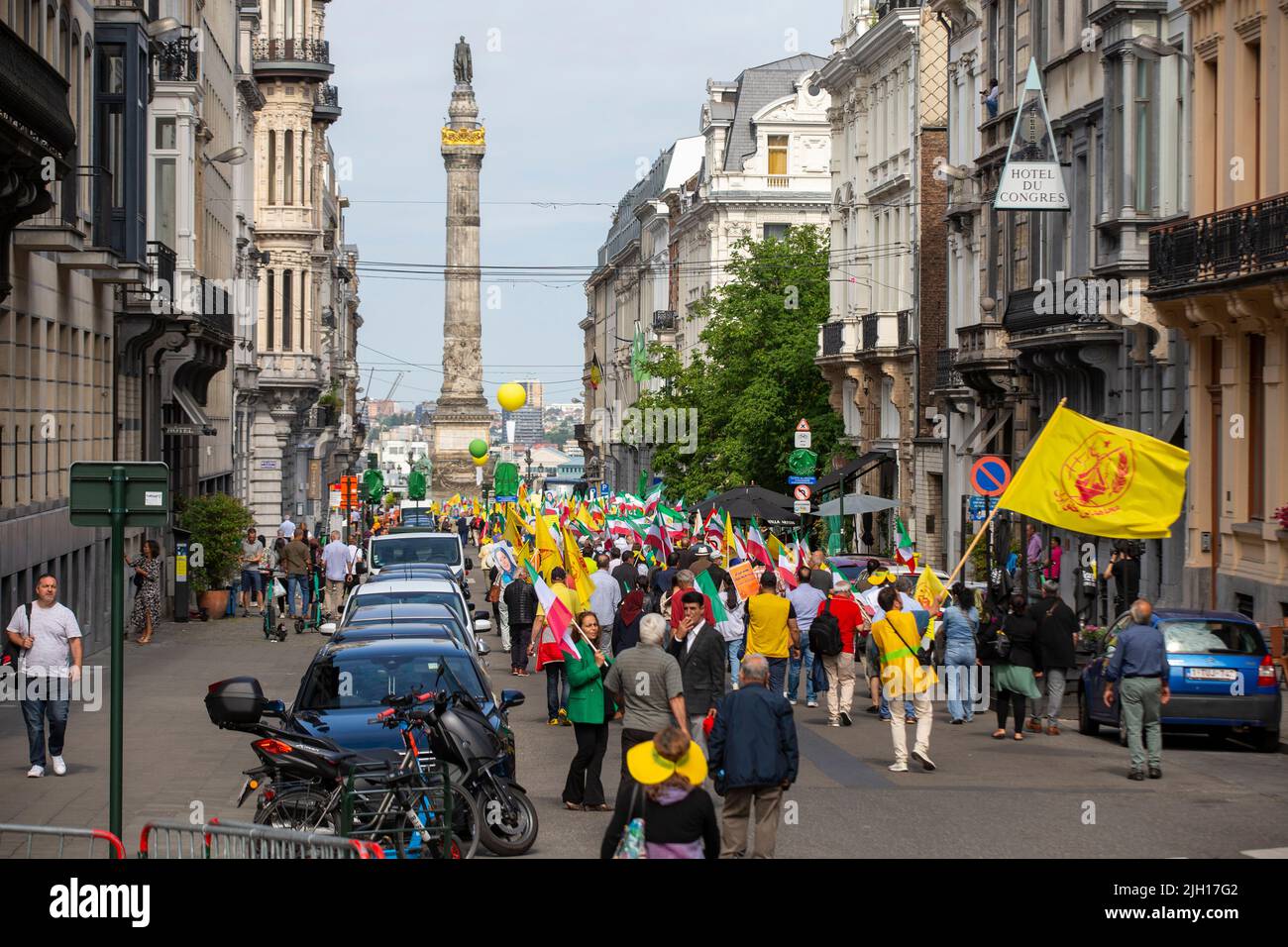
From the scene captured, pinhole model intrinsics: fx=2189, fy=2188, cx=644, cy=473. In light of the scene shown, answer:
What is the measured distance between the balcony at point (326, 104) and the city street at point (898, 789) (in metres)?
56.3

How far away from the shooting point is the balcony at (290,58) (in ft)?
229

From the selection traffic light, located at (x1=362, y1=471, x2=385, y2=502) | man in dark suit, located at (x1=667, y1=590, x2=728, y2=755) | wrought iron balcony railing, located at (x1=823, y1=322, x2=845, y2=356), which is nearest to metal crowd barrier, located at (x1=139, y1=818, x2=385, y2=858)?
man in dark suit, located at (x1=667, y1=590, x2=728, y2=755)

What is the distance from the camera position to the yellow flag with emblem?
21.5 metres

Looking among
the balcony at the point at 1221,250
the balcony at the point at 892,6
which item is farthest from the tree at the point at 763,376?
the balcony at the point at 1221,250

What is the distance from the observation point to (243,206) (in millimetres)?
62500

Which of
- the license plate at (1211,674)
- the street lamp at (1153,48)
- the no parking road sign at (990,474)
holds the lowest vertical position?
the license plate at (1211,674)

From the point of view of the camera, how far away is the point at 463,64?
5349 inches

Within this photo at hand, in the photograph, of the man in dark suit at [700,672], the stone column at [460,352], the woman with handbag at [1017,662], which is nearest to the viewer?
the man in dark suit at [700,672]

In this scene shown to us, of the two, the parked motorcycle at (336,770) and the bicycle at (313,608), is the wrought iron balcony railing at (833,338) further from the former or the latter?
the parked motorcycle at (336,770)

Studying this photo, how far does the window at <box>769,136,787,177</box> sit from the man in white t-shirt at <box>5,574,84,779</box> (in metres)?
72.6

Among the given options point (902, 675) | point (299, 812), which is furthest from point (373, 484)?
point (299, 812)

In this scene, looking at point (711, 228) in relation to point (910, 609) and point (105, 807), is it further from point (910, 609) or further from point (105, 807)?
point (105, 807)

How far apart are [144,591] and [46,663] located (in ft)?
55.7

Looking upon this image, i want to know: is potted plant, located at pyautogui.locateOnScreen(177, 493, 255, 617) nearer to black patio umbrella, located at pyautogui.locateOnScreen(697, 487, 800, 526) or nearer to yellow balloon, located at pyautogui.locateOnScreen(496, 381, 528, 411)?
black patio umbrella, located at pyautogui.locateOnScreen(697, 487, 800, 526)
